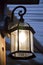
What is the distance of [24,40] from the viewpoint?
2861 millimetres

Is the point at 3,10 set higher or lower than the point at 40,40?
higher

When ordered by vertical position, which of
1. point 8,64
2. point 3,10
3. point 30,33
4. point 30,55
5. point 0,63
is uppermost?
point 3,10

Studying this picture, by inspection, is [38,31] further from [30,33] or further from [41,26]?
[30,33]

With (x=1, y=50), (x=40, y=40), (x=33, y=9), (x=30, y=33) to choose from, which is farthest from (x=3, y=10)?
(x=40, y=40)

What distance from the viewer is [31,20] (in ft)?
19.5

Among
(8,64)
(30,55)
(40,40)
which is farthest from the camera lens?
(40,40)

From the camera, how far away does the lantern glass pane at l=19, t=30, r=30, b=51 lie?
9.37 feet

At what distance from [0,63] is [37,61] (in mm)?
2438

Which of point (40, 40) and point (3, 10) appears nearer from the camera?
point (3, 10)

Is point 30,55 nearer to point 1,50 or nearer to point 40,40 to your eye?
point 1,50

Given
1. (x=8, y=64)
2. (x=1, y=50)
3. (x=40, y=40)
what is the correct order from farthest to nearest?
(x=40, y=40) < (x=8, y=64) < (x=1, y=50)

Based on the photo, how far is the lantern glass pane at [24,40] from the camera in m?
2.86

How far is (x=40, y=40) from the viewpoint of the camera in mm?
6113

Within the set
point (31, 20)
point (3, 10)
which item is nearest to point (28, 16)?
point (31, 20)
